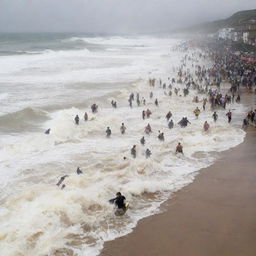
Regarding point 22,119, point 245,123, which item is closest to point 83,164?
point 22,119

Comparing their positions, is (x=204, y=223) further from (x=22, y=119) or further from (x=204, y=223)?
(x=22, y=119)

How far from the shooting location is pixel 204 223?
11.0 meters

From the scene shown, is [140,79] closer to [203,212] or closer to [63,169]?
[63,169]

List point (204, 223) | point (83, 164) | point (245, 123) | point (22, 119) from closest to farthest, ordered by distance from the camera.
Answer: point (204, 223) → point (83, 164) → point (245, 123) → point (22, 119)

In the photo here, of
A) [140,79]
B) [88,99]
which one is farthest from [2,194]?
[140,79]

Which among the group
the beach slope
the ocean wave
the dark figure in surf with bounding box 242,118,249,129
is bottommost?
the beach slope

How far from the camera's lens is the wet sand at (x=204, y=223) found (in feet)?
32.1

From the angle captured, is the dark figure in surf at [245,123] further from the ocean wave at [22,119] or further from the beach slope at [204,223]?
the ocean wave at [22,119]

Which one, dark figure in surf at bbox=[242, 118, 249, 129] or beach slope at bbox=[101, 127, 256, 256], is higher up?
dark figure in surf at bbox=[242, 118, 249, 129]

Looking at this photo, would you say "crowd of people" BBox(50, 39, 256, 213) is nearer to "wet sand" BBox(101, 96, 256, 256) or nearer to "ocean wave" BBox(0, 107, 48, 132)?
"wet sand" BBox(101, 96, 256, 256)

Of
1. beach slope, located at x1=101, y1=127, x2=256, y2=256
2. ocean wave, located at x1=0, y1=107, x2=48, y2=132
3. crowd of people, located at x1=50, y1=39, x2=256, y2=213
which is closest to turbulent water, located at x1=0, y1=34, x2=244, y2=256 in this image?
ocean wave, located at x1=0, y1=107, x2=48, y2=132

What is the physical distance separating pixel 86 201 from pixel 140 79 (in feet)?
101

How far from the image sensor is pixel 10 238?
1036 centimetres

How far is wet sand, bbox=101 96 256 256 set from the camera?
32.1 ft
